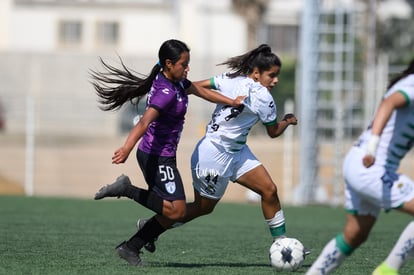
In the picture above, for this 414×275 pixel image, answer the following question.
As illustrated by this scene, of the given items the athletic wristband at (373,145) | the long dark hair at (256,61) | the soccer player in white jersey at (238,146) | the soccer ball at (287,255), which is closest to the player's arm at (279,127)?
the soccer player in white jersey at (238,146)

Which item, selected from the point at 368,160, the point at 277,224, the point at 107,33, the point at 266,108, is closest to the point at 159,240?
the point at 277,224

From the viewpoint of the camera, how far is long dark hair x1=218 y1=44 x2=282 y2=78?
975cm

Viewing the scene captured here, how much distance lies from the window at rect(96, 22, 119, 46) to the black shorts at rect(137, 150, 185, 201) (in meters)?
44.5

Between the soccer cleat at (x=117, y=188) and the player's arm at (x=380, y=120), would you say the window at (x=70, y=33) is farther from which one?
the player's arm at (x=380, y=120)

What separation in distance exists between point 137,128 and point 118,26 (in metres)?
45.4

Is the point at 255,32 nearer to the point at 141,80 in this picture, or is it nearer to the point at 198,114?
the point at 198,114

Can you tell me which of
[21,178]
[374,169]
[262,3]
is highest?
[262,3]

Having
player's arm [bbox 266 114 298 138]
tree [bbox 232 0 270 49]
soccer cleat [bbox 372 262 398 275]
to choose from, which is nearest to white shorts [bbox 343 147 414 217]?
soccer cleat [bbox 372 262 398 275]

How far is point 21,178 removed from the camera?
2731 cm

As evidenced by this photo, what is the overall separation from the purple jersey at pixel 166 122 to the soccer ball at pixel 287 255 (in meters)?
1.21

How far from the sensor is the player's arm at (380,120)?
712 centimetres

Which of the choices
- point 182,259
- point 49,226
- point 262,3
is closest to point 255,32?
point 262,3

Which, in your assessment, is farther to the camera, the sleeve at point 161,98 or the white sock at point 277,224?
the white sock at point 277,224

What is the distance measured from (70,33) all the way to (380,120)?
154 ft
